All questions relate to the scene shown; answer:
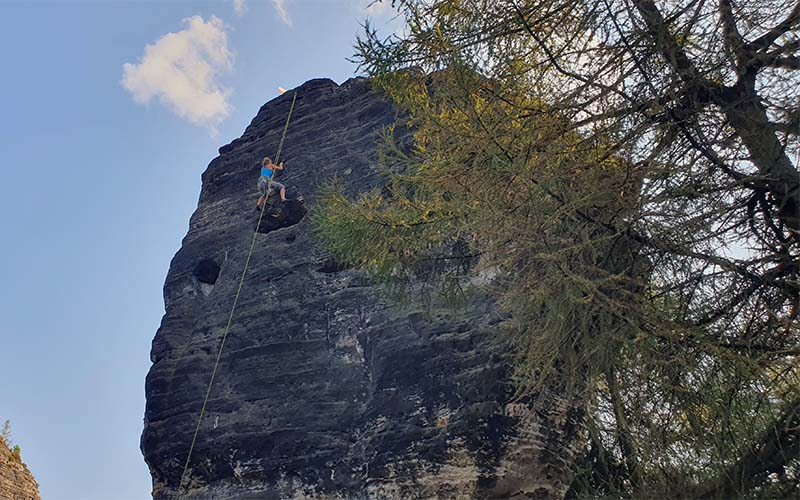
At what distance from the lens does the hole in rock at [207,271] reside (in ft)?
37.8

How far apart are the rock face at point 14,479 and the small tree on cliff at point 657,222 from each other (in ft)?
39.3

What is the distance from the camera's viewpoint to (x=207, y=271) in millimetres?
11609

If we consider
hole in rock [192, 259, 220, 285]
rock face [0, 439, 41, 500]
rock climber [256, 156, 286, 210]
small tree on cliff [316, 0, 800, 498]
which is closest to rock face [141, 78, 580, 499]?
hole in rock [192, 259, 220, 285]

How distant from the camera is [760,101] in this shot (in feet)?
13.7

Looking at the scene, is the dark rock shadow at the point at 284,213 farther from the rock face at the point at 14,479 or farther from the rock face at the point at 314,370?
the rock face at the point at 14,479

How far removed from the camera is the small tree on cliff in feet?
13.3

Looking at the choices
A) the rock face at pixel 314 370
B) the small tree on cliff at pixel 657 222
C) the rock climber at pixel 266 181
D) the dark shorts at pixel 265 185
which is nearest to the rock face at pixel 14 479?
the rock face at pixel 314 370

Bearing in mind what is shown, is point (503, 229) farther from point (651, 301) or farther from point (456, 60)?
point (456, 60)

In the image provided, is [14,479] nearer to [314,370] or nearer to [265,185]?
[265,185]

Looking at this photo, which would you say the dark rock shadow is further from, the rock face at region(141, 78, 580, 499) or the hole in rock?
the hole in rock

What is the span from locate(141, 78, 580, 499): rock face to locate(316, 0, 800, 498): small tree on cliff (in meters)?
2.45

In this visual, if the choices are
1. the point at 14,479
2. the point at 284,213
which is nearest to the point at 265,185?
the point at 284,213

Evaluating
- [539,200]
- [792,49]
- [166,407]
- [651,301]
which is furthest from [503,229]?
[166,407]

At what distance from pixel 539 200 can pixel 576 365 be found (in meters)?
1.23
